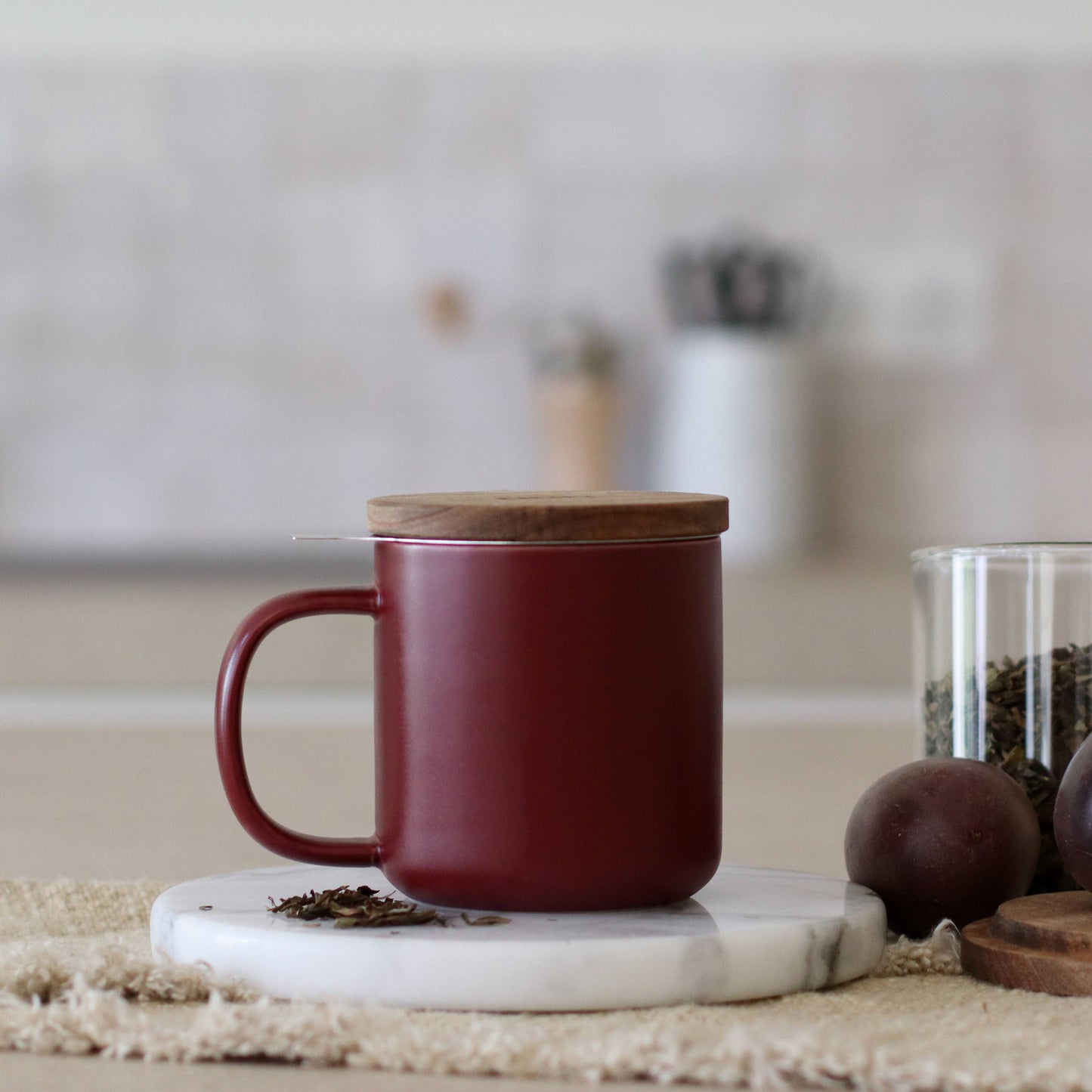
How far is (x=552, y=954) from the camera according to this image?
52cm

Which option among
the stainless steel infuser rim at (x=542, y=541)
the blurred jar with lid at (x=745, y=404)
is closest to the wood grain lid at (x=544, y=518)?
Result: the stainless steel infuser rim at (x=542, y=541)

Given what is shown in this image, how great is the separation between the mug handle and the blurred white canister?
215 cm

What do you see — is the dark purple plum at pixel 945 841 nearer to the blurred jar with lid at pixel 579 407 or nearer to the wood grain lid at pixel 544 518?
the wood grain lid at pixel 544 518

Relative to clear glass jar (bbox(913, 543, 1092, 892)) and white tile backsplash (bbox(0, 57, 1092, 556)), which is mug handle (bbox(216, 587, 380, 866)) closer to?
clear glass jar (bbox(913, 543, 1092, 892))

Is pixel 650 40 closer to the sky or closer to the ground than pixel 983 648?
closer to the sky

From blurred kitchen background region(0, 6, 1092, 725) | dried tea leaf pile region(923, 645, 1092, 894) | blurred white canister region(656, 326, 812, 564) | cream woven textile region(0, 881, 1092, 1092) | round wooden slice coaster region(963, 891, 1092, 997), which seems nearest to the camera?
cream woven textile region(0, 881, 1092, 1092)

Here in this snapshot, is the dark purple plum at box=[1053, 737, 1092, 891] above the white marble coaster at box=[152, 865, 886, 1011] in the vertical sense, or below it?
above

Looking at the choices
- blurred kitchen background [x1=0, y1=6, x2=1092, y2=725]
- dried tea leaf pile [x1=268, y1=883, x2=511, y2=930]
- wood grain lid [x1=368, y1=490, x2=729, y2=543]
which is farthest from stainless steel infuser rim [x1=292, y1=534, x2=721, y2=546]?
blurred kitchen background [x1=0, y1=6, x2=1092, y2=725]

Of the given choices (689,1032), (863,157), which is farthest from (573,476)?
(689,1032)

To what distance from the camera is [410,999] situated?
53 centimetres

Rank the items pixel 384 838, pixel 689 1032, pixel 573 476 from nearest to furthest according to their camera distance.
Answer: pixel 689 1032 < pixel 384 838 < pixel 573 476

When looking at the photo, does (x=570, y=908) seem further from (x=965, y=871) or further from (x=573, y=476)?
(x=573, y=476)

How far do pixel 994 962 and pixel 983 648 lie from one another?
0.15 meters

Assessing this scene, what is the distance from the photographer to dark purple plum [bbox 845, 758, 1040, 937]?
0.60 meters
